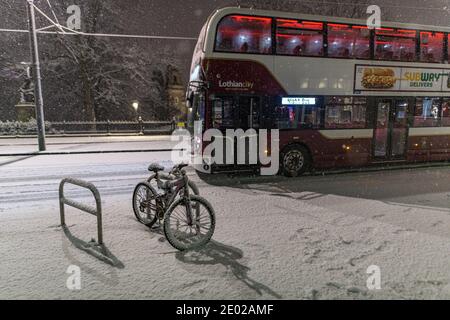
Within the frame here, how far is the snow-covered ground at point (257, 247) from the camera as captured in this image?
3.60 meters

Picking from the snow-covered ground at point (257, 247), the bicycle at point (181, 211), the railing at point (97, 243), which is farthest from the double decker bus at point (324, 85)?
the railing at point (97, 243)

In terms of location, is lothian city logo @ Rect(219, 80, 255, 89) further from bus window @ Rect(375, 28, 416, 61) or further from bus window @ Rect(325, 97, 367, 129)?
bus window @ Rect(375, 28, 416, 61)

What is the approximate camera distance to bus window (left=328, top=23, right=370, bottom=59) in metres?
9.73

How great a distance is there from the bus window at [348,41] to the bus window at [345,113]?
134cm

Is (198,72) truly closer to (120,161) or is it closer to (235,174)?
(235,174)

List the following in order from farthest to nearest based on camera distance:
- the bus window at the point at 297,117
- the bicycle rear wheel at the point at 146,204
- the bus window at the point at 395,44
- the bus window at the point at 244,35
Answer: the bus window at the point at 395,44, the bus window at the point at 297,117, the bus window at the point at 244,35, the bicycle rear wheel at the point at 146,204

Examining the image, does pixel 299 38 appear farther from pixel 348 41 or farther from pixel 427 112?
pixel 427 112

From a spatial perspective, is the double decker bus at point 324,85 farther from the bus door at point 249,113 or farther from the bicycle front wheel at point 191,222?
the bicycle front wheel at point 191,222

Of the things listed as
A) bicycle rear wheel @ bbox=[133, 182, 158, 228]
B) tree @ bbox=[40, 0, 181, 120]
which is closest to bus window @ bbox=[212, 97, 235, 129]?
bicycle rear wheel @ bbox=[133, 182, 158, 228]

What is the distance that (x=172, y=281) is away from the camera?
3740 millimetres

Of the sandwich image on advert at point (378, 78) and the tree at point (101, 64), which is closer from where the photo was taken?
the sandwich image on advert at point (378, 78)

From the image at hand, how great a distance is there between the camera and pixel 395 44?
1041 centimetres

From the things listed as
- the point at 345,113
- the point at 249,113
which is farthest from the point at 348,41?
the point at 249,113

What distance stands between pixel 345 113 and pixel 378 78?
1560 mm
